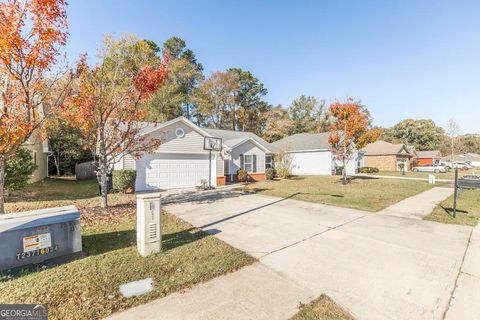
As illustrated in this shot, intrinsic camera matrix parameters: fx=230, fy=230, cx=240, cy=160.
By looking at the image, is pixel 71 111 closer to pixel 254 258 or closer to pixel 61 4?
pixel 61 4

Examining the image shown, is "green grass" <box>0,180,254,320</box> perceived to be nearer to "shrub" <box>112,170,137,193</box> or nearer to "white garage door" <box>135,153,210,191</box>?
"shrub" <box>112,170,137,193</box>

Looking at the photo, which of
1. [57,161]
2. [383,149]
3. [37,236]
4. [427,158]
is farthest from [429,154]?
[57,161]

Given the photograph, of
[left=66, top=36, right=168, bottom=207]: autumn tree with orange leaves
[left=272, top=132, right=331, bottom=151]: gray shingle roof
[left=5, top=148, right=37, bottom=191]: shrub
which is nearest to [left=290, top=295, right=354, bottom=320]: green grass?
[left=66, top=36, right=168, bottom=207]: autumn tree with orange leaves

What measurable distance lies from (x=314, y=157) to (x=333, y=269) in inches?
990

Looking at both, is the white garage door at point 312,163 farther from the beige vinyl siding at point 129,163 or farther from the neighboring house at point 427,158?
the neighboring house at point 427,158

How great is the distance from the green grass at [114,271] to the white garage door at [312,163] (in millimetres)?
23548

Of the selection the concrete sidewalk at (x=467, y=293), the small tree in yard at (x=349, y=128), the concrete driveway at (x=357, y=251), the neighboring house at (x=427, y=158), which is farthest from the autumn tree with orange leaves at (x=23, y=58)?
the neighboring house at (x=427, y=158)

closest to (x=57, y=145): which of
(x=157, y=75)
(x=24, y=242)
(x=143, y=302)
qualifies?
(x=157, y=75)

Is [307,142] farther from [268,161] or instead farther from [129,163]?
[129,163]

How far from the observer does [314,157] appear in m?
28.3

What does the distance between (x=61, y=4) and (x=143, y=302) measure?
26.3 ft

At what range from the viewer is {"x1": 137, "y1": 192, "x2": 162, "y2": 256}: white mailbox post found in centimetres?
479

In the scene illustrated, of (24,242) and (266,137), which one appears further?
(266,137)

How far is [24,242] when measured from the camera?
4.13 metres
